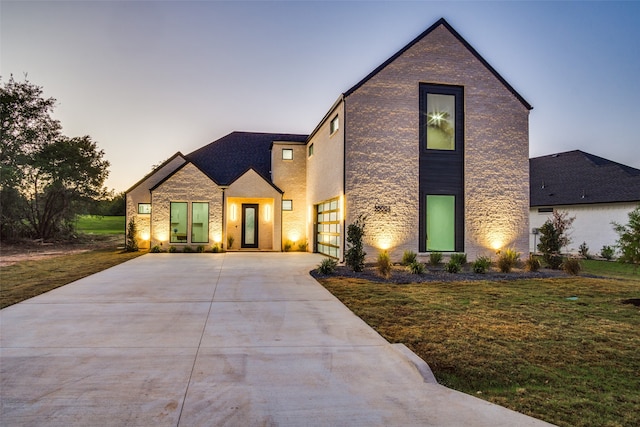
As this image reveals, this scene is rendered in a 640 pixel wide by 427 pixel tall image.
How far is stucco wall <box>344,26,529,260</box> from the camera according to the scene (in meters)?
13.2

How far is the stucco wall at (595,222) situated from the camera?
1789cm

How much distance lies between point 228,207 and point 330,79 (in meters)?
9.17

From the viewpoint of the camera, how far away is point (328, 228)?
53.1ft

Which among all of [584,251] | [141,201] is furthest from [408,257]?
[141,201]

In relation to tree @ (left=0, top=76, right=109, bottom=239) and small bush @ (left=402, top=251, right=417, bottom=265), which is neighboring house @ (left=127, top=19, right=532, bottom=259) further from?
tree @ (left=0, top=76, right=109, bottom=239)

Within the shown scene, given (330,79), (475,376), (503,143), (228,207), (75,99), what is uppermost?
(330,79)

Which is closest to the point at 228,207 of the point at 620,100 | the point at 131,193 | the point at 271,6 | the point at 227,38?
the point at 131,193

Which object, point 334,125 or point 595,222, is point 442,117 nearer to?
point 334,125

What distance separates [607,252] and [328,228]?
1352 cm

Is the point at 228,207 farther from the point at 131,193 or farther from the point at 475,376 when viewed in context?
the point at 475,376

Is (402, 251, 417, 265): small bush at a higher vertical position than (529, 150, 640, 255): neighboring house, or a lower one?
lower

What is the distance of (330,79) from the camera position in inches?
821

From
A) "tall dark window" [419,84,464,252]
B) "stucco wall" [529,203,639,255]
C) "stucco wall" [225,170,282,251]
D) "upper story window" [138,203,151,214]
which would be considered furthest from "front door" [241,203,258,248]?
"stucco wall" [529,203,639,255]

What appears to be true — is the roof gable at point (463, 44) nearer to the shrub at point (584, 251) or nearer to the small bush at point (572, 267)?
the small bush at point (572, 267)
